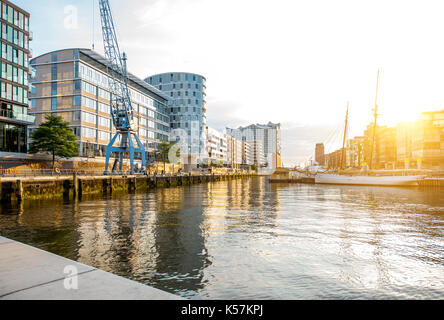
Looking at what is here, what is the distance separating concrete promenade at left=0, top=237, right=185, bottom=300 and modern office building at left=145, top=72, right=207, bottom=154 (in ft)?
474

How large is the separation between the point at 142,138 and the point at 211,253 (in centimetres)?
10636

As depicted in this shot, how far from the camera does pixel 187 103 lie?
155125 millimetres

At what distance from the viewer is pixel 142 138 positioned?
4505 inches

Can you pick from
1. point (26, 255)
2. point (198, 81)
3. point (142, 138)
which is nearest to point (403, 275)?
point (26, 255)

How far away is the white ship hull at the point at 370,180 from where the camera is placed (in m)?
70.6

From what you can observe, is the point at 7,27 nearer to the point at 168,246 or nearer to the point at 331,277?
the point at 168,246

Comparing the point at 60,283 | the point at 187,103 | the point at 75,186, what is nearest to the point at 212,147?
the point at 187,103

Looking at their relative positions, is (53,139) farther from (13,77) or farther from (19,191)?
(19,191)

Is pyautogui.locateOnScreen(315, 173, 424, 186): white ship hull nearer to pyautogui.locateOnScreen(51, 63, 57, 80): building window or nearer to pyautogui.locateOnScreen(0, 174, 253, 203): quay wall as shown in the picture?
pyautogui.locateOnScreen(0, 174, 253, 203): quay wall

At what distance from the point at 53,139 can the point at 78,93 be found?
2262 centimetres

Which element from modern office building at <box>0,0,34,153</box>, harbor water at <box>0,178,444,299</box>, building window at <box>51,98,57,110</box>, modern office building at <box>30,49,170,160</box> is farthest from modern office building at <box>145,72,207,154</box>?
harbor water at <box>0,178,444,299</box>

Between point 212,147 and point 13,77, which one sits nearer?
point 13,77

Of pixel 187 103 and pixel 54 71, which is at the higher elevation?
pixel 187 103

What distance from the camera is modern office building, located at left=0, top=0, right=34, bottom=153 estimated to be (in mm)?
62531
